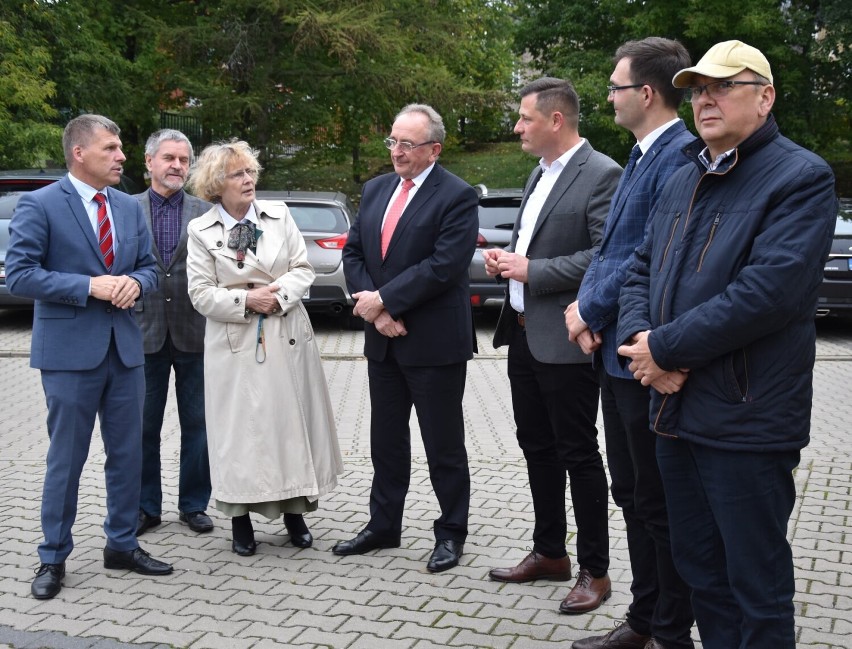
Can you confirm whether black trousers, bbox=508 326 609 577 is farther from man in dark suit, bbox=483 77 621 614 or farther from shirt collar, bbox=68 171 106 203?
shirt collar, bbox=68 171 106 203

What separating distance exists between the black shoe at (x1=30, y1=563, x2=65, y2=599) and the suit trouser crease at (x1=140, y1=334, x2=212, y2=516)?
0.94 m

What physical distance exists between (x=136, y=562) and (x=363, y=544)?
115 cm

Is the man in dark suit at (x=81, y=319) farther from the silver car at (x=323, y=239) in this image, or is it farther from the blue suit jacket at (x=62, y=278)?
the silver car at (x=323, y=239)

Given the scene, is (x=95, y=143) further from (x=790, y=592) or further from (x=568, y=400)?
(x=790, y=592)

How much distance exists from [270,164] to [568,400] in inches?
725

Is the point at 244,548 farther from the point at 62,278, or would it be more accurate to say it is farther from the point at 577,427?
the point at 577,427

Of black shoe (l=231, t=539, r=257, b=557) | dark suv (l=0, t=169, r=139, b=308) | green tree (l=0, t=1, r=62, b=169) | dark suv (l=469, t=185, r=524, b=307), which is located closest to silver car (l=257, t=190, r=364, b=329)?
dark suv (l=469, t=185, r=524, b=307)

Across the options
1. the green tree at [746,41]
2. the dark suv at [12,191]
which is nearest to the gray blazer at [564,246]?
the dark suv at [12,191]

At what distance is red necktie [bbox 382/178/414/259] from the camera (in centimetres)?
555

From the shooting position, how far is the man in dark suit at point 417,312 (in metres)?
5.40

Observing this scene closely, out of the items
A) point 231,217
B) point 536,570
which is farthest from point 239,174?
point 536,570

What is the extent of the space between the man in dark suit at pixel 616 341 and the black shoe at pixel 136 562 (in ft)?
7.06

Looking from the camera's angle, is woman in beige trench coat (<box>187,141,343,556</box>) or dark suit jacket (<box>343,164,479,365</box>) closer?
dark suit jacket (<box>343,164,479,365</box>)

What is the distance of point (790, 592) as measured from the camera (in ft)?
11.1
